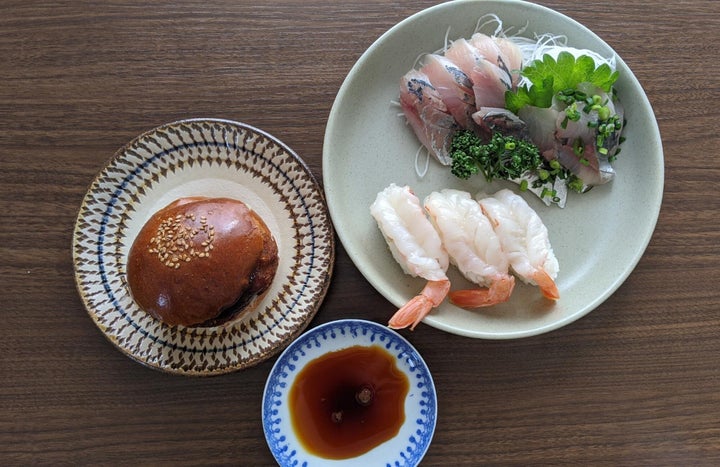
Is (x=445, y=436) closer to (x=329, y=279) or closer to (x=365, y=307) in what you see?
(x=365, y=307)

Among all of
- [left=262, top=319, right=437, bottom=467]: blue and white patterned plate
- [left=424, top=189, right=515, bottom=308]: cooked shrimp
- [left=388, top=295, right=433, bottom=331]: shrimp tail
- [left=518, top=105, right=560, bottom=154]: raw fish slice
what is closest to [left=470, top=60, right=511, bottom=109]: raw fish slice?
[left=518, top=105, right=560, bottom=154]: raw fish slice

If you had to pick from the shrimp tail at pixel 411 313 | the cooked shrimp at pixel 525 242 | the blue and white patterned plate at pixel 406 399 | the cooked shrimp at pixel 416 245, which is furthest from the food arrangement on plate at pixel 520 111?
the blue and white patterned plate at pixel 406 399

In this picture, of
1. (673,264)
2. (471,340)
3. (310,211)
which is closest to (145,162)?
(310,211)

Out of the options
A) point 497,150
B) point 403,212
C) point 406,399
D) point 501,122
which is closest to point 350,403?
point 406,399

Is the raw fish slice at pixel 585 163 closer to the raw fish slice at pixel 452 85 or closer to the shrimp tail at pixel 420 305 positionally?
the raw fish slice at pixel 452 85

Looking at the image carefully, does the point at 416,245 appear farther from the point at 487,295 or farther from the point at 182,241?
the point at 182,241

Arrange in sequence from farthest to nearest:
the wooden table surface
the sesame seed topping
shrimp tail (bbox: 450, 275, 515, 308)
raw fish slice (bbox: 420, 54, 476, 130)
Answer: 1. the wooden table surface
2. raw fish slice (bbox: 420, 54, 476, 130)
3. shrimp tail (bbox: 450, 275, 515, 308)
4. the sesame seed topping

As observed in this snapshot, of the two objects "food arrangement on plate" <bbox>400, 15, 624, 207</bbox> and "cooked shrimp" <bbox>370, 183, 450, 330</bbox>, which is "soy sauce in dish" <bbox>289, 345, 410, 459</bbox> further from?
"food arrangement on plate" <bbox>400, 15, 624, 207</bbox>
